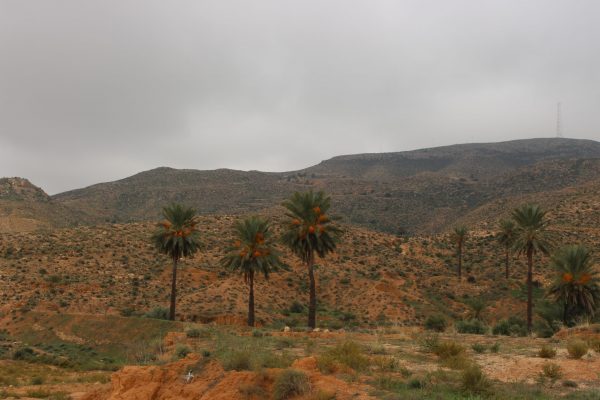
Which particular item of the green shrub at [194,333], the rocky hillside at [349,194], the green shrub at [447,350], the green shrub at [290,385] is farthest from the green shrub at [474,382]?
the rocky hillside at [349,194]

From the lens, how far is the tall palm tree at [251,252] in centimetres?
3706

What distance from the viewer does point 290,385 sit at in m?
13.1

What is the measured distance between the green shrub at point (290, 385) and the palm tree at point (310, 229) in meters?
21.7

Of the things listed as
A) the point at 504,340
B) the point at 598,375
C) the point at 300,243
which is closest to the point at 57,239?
the point at 300,243

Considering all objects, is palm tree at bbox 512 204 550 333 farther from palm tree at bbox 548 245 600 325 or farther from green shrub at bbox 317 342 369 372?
green shrub at bbox 317 342 369 372

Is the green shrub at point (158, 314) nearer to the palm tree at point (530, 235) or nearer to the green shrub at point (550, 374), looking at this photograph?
the palm tree at point (530, 235)

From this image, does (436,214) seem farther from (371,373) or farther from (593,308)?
(371,373)

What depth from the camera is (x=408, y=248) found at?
236ft

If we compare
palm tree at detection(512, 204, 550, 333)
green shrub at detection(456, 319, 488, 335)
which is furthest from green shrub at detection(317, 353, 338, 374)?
palm tree at detection(512, 204, 550, 333)

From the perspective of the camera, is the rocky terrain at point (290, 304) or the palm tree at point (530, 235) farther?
the palm tree at point (530, 235)

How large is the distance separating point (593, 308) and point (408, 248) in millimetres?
34914

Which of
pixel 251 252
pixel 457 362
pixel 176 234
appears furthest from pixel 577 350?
pixel 176 234

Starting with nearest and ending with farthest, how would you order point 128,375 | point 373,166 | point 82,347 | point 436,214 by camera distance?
point 128,375, point 82,347, point 436,214, point 373,166

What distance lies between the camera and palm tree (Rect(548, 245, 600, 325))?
3662 cm
